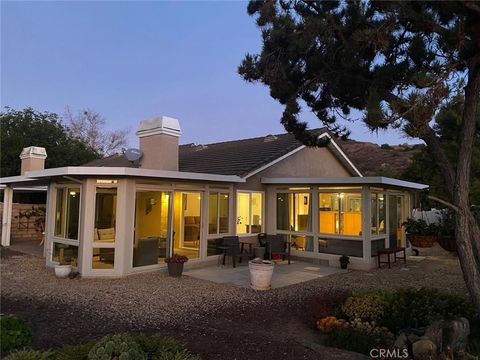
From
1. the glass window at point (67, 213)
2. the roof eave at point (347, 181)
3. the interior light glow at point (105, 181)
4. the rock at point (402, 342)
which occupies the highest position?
the roof eave at point (347, 181)

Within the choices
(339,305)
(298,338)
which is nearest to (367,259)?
(339,305)

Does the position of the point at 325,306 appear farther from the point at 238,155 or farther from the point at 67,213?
the point at 238,155

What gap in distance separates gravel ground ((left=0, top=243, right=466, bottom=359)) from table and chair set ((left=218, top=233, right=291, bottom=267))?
223cm

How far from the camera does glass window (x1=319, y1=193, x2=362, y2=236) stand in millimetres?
11141

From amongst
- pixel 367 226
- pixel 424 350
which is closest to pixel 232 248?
pixel 367 226

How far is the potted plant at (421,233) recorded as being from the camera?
26.6 ft

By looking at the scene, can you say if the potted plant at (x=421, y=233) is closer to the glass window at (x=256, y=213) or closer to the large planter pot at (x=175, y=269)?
the glass window at (x=256, y=213)

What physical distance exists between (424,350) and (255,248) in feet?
26.0

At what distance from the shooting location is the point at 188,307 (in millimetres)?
6609

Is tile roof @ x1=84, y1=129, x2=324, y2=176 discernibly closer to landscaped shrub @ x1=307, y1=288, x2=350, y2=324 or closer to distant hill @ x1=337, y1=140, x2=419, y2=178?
landscaped shrub @ x1=307, y1=288, x2=350, y2=324

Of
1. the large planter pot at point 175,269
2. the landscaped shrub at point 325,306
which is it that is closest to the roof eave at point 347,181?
the landscaped shrub at point 325,306

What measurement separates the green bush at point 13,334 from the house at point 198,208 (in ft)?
15.0

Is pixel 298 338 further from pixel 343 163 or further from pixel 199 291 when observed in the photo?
pixel 343 163

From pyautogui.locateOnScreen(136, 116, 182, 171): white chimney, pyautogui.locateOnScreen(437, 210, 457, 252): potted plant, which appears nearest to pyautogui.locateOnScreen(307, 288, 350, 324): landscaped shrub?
pyautogui.locateOnScreen(437, 210, 457, 252): potted plant
